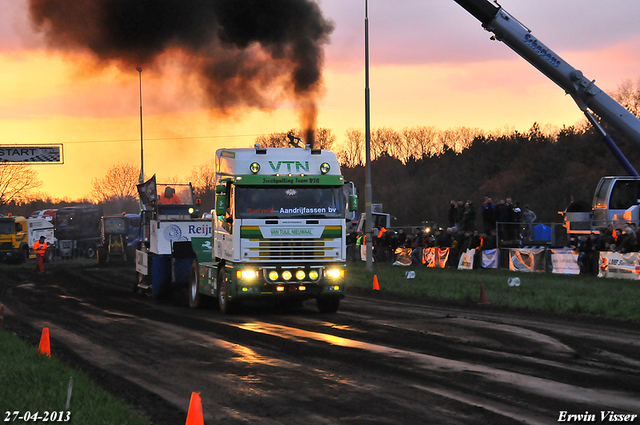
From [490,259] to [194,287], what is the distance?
1248cm

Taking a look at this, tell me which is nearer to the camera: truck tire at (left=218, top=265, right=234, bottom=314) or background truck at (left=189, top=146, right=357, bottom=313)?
background truck at (left=189, top=146, right=357, bottom=313)

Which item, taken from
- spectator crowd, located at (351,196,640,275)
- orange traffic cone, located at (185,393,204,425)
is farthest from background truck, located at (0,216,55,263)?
orange traffic cone, located at (185,393,204,425)

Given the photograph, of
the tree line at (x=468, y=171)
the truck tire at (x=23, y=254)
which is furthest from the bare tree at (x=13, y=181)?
the truck tire at (x=23, y=254)

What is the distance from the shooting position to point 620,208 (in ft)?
97.3

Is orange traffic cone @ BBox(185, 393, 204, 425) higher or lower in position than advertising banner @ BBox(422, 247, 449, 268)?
lower

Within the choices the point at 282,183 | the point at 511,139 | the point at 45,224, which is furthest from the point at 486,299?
the point at 511,139

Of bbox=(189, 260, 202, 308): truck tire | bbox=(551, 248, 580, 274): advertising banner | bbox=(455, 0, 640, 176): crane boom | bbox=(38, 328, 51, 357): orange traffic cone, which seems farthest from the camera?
bbox=(455, 0, 640, 176): crane boom

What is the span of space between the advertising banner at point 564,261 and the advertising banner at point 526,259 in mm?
480

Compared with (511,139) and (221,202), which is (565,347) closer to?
(221,202)

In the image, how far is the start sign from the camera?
1111 inches

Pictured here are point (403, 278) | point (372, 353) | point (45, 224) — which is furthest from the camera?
point (45, 224)

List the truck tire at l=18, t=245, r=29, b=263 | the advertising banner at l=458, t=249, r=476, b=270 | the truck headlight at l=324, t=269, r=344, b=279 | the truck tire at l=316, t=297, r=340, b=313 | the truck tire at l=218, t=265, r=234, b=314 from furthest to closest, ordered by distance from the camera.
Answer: the truck tire at l=18, t=245, r=29, b=263 < the advertising banner at l=458, t=249, r=476, b=270 < the truck tire at l=316, t=297, r=340, b=313 < the truck tire at l=218, t=265, r=234, b=314 < the truck headlight at l=324, t=269, r=344, b=279

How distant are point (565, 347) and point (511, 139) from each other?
211ft

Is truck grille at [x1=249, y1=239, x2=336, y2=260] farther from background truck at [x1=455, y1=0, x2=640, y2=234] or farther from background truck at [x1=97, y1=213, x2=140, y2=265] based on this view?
background truck at [x1=97, y1=213, x2=140, y2=265]
